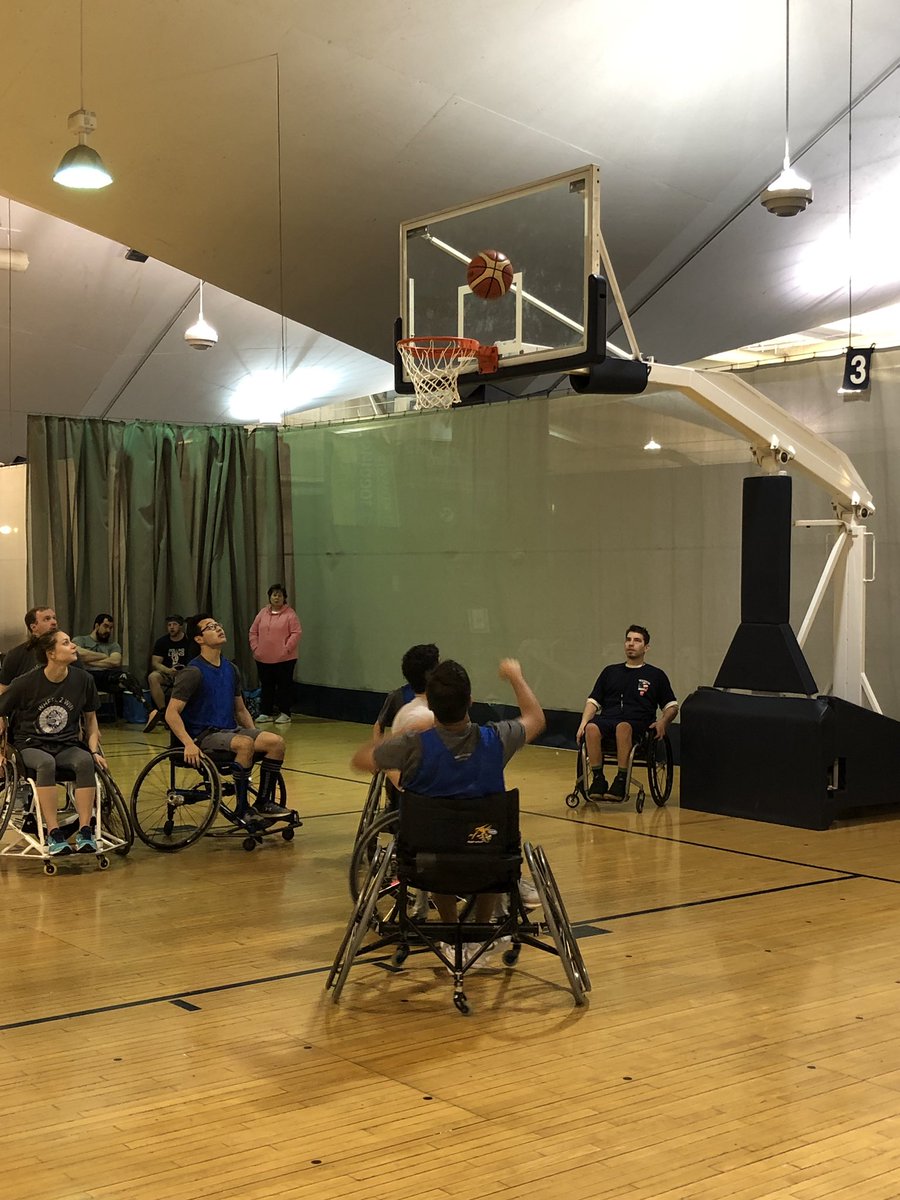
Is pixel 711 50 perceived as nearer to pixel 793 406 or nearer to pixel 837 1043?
pixel 793 406

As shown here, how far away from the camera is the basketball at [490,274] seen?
6.41 m

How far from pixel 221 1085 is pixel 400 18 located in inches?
253

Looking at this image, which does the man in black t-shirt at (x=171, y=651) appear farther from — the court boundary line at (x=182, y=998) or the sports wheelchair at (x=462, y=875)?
the sports wheelchair at (x=462, y=875)

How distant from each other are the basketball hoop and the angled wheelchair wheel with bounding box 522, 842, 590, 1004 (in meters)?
3.22

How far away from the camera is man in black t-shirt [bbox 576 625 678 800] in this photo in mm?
7301

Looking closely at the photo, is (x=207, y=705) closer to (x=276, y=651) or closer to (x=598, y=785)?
(x=598, y=785)

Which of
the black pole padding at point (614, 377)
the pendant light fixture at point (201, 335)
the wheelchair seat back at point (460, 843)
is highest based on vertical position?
the pendant light fixture at point (201, 335)

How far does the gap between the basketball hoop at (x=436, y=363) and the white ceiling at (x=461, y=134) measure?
233cm

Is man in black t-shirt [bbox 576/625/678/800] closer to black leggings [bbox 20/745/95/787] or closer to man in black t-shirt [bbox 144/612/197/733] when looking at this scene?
black leggings [bbox 20/745/95/787]

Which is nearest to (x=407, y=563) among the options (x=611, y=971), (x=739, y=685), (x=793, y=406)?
(x=793, y=406)

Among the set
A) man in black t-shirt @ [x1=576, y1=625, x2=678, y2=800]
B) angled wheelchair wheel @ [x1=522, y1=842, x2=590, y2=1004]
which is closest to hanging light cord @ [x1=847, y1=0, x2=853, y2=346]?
man in black t-shirt @ [x1=576, y1=625, x2=678, y2=800]

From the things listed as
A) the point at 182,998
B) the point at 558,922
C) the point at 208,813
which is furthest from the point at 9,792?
the point at 558,922

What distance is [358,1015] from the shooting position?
375 cm

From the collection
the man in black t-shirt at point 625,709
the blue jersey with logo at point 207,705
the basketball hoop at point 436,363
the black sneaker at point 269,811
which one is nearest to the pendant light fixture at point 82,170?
the basketball hoop at point 436,363
